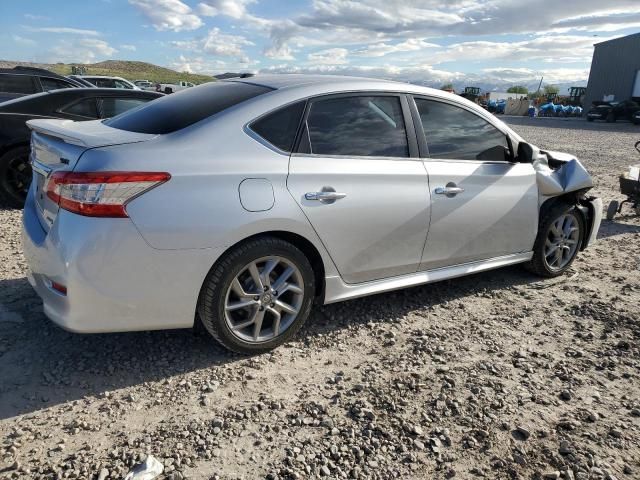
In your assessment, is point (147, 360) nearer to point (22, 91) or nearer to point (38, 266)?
point (38, 266)

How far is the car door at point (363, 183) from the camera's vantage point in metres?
3.23

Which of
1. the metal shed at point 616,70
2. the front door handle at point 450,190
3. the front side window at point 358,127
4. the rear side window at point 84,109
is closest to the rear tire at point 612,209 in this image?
the front door handle at point 450,190

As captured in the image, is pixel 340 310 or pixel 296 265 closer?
pixel 296 265

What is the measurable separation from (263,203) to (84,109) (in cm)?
475

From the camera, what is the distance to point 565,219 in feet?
15.7

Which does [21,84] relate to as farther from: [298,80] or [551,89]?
[551,89]

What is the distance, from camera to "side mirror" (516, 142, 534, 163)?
14.0 ft

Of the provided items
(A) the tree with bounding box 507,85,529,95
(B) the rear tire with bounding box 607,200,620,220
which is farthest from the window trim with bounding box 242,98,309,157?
(A) the tree with bounding box 507,85,529,95

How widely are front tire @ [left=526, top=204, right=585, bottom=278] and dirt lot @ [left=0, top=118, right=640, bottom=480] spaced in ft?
1.89

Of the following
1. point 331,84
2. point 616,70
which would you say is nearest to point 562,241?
point 331,84

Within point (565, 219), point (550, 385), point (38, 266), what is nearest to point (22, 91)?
point (38, 266)

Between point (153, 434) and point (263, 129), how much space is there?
177 centimetres

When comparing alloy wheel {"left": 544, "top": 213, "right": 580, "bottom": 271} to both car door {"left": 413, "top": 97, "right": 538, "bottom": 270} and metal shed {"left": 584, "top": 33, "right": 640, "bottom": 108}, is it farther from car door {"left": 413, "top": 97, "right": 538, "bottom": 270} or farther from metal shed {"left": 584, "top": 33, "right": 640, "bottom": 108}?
metal shed {"left": 584, "top": 33, "right": 640, "bottom": 108}

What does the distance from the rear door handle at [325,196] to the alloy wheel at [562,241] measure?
7.65 ft
